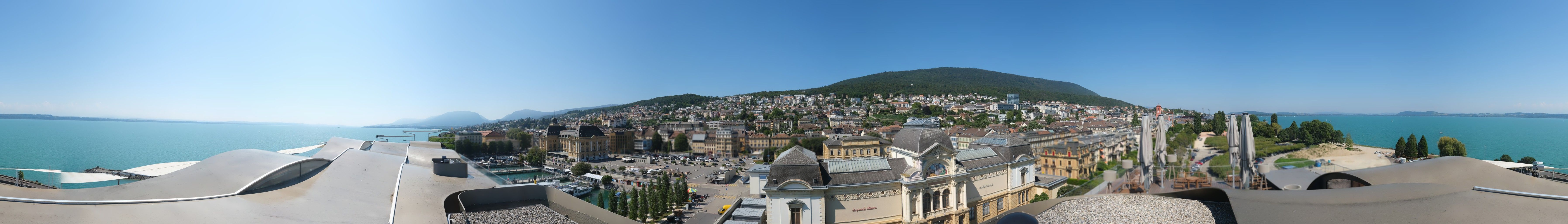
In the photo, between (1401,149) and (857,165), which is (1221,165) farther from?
(857,165)

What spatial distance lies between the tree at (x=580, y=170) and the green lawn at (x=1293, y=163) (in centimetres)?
3478

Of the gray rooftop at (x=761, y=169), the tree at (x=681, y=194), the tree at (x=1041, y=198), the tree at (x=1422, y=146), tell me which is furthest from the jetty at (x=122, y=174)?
the tree at (x=1422, y=146)

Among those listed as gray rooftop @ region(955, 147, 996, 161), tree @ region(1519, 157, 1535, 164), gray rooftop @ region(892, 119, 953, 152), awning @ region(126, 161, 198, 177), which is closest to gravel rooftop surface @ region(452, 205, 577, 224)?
awning @ region(126, 161, 198, 177)

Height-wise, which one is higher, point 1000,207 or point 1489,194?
point 1489,194

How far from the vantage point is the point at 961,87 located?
79.8 metres

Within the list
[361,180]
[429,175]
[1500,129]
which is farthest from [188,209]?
[1500,129]

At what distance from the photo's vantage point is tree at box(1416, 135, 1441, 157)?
68.3 feet

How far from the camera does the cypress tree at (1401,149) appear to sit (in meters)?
21.4

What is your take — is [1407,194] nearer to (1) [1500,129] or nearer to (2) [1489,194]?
A: (2) [1489,194]

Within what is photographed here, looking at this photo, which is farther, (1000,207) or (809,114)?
(809,114)

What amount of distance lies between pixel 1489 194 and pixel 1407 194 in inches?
29.6

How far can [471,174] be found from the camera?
47.9 feet

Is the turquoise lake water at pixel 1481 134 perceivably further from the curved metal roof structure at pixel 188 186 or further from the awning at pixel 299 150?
the awning at pixel 299 150

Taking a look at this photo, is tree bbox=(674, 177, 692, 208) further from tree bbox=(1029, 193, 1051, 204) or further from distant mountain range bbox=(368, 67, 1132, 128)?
distant mountain range bbox=(368, 67, 1132, 128)
